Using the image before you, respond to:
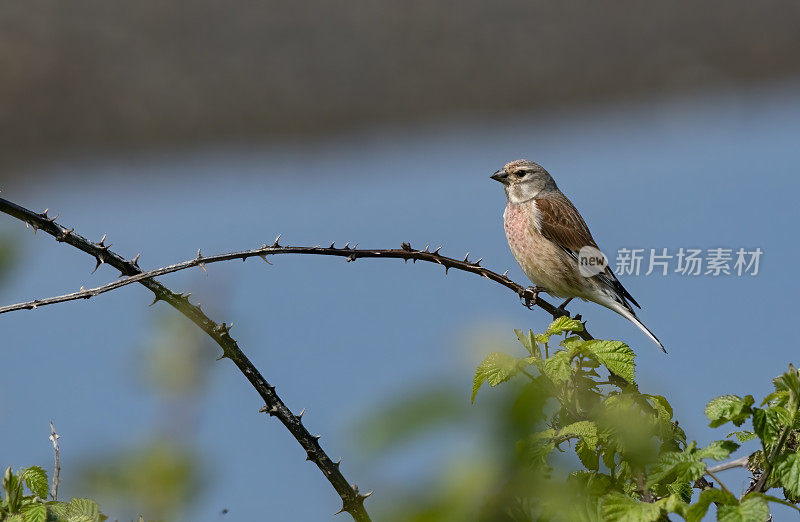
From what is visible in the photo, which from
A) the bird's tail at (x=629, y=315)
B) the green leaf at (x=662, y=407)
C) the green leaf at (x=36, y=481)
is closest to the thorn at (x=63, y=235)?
the green leaf at (x=36, y=481)

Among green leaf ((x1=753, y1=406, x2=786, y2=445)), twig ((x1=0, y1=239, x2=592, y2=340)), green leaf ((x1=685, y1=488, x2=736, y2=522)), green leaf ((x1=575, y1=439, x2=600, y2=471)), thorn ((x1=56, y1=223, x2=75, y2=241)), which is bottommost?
green leaf ((x1=685, y1=488, x2=736, y2=522))

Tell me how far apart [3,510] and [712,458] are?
109 centimetres

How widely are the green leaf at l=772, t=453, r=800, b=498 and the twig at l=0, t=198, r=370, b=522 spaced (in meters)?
0.65

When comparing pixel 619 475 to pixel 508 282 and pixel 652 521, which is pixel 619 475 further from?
pixel 508 282

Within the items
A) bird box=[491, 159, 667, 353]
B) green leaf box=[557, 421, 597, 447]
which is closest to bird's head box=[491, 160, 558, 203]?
bird box=[491, 159, 667, 353]

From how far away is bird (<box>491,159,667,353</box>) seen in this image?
15.5 ft

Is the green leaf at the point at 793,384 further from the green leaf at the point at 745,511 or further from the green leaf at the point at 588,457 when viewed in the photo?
the green leaf at the point at 588,457

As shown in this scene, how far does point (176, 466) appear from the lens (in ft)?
2.93

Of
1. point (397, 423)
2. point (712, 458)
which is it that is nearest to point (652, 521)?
point (712, 458)

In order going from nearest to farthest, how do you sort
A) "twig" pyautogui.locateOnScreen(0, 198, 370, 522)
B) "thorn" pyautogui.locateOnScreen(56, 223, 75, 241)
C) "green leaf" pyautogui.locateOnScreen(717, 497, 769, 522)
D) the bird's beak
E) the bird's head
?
"green leaf" pyautogui.locateOnScreen(717, 497, 769, 522) < "twig" pyautogui.locateOnScreen(0, 198, 370, 522) < "thorn" pyautogui.locateOnScreen(56, 223, 75, 241) < the bird's beak < the bird's head

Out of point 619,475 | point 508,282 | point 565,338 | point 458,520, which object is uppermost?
point 508,282

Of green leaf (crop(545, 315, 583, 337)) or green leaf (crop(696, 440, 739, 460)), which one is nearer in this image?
green leaf (crop(696, 440, 739, 460))

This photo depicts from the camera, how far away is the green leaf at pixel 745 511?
111cm

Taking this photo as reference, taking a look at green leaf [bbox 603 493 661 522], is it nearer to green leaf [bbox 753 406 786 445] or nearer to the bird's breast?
green leaf [bbox 753 406 786 445]
